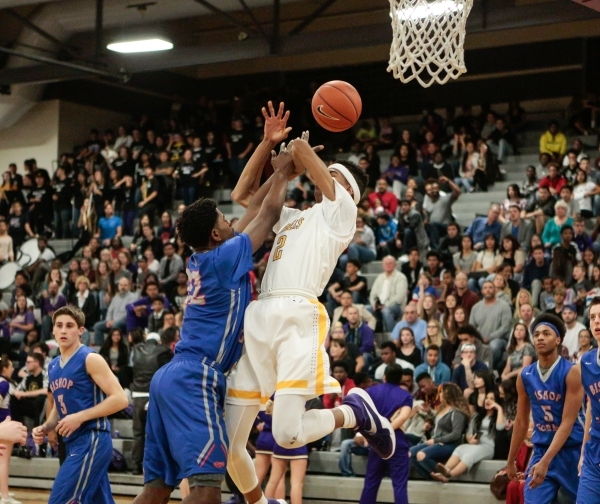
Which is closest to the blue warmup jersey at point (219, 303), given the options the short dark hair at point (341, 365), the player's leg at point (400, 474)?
the player's leg at point (400, 474)

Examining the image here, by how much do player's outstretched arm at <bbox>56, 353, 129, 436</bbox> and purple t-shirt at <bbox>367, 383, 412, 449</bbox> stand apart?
167 inches

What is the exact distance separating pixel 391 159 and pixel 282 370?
40.0 ft

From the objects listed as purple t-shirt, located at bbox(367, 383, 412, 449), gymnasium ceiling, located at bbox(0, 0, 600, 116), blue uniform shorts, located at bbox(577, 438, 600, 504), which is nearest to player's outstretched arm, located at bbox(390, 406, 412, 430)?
purple t-shirt, located at bbox(367, 383, 412, 449)

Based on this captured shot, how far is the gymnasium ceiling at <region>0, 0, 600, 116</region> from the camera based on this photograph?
1541cm

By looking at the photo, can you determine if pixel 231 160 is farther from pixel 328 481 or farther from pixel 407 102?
pixel 328 481

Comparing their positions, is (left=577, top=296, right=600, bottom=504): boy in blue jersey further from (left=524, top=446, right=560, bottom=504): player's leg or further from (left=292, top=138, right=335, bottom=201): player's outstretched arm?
(left=292, top=138, right=335, bottom=201): player's outstretched arm

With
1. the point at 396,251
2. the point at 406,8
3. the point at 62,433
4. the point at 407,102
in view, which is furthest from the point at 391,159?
the point at 62,433

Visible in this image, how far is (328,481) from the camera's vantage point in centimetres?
1150

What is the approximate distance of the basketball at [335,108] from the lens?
639 cm

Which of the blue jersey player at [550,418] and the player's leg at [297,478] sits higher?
the blue jersey player at [550,418]

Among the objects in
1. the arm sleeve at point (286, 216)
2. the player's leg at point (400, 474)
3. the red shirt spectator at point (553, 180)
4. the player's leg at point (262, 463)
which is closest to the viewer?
the arm sleeve at point (286, 216)

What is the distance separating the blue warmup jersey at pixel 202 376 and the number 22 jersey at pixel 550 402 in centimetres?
236

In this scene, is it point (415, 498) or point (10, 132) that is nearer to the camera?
point (415, 498)

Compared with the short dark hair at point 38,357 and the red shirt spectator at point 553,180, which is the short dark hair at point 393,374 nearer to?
the short dark hair at point 38,357
